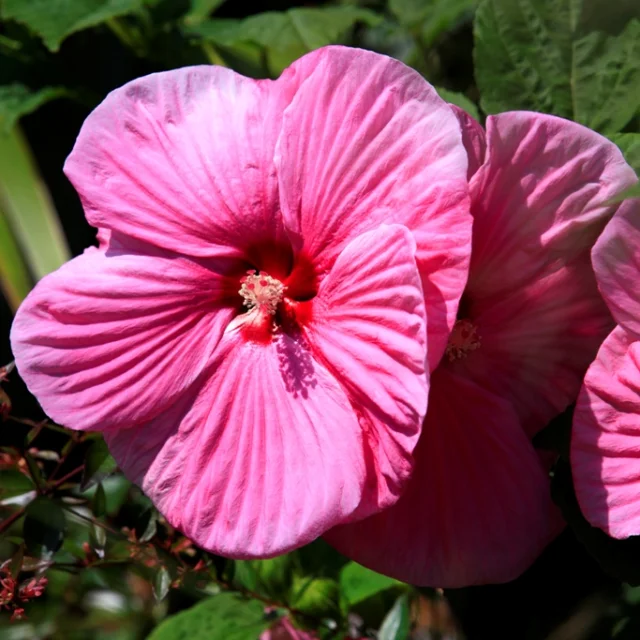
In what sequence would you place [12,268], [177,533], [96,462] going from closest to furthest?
[96,462]
[177,533]
[12,268]

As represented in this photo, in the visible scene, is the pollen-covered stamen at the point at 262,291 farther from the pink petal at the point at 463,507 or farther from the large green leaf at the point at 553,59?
the large green leaf at the point at 553,59

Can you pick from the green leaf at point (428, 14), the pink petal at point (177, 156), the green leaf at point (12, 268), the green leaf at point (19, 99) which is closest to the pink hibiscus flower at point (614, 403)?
the pink petal at point (177, 156)

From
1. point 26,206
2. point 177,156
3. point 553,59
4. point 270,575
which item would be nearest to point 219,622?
point 270,575

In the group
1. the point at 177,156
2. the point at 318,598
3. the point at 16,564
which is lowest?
the point at 318,598

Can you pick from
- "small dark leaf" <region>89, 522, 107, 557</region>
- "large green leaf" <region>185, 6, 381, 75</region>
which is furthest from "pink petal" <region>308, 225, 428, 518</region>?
"large green leaf" <region>185, 6, 381, 75</region>

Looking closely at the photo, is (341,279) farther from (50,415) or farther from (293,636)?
(293,636)

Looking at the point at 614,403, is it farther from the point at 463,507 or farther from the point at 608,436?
the point at 463,507

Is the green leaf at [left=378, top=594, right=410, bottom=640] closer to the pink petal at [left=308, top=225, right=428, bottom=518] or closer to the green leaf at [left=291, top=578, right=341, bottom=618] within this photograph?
the green leaf at [left=291, top=578, right=341, bottom=618]
